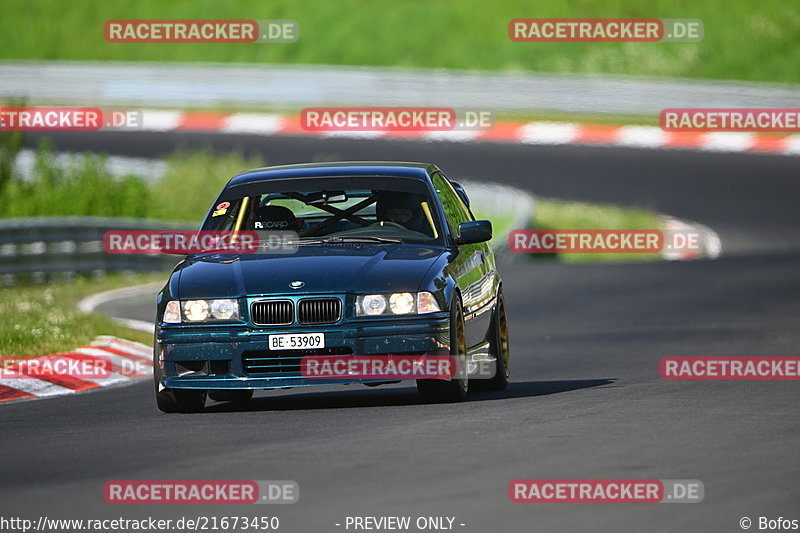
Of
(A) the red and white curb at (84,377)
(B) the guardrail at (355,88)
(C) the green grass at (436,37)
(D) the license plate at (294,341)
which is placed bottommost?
(A) the red and white curb at (84,377)

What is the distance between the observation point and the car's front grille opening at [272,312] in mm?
10508

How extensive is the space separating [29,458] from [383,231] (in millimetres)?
3364

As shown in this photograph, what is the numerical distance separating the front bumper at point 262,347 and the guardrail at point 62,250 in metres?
14.2

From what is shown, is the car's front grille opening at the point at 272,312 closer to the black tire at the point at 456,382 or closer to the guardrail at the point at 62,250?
the black tire at the point at 456,382

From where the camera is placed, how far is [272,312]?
10.5 meters

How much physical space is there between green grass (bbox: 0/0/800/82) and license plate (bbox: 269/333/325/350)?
3668 cm

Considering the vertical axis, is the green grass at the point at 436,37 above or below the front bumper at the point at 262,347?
above

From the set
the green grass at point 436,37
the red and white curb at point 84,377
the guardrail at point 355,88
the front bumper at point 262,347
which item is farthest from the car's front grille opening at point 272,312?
the green grass at point 436,37

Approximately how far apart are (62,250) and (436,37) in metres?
26.0

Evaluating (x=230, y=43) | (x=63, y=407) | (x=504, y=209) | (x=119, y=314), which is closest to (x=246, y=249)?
(x=63, y=407)

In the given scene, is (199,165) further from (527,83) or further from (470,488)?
(470,488)

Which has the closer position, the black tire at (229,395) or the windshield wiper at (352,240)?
the windshield wiper at (352,240)

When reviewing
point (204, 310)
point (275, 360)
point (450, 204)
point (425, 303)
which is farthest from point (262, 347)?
point (450, 204)

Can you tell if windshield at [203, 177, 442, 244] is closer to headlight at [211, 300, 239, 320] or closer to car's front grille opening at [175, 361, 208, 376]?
headlight at [211, 300, 239, 320]
